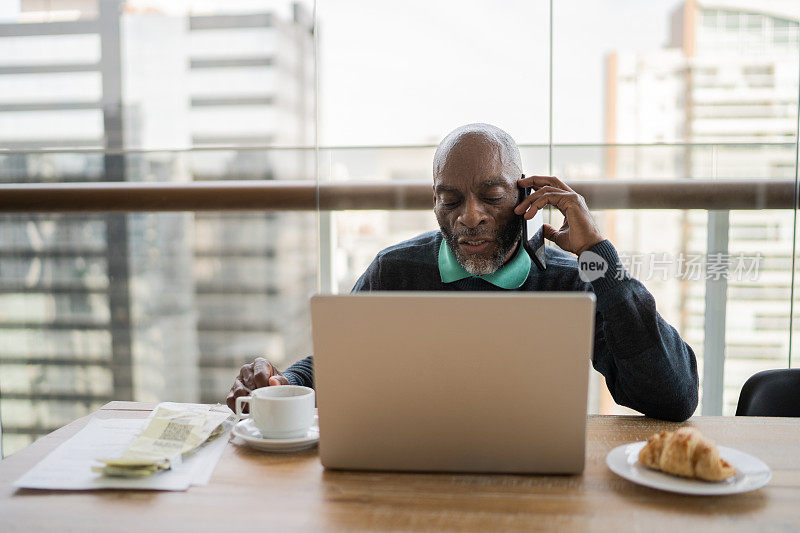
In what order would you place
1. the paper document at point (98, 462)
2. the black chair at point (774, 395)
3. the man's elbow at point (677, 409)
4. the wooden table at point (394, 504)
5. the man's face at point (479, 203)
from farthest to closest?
1. the man's face at point (479, 203)
2. the black chair at point (774, 395)
3. the man's elbow at point (677, 409)
4. the paper document at point (98, 462)
5. the wooden table at point (394, 504)

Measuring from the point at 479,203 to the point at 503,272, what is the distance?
17 cm

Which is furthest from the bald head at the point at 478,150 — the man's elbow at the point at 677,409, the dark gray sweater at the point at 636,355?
the man's elbow at the point at 677,409

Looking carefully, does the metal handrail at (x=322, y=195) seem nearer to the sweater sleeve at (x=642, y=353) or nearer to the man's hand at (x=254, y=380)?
the sweater sleeve at (x=642, y=353)

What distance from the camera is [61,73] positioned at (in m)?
Answer: 3.03

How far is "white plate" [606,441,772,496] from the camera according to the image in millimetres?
911

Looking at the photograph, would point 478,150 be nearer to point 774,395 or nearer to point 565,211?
point 565,211

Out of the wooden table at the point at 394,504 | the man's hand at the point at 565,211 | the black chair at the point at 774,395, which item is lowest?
the black chair at the point at 774,395

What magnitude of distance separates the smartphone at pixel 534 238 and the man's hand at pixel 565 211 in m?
0.02

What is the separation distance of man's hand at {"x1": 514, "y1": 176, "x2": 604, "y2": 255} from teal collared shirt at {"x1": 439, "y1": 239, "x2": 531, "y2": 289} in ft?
0.26

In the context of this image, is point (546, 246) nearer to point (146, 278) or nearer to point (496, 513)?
point (496, 513)

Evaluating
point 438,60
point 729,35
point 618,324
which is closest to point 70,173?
point 438,60

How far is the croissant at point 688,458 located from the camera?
3.06ft

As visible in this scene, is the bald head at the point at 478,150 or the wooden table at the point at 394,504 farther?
the bald head at the point at 478,150

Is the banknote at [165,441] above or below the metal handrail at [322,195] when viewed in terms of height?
below
